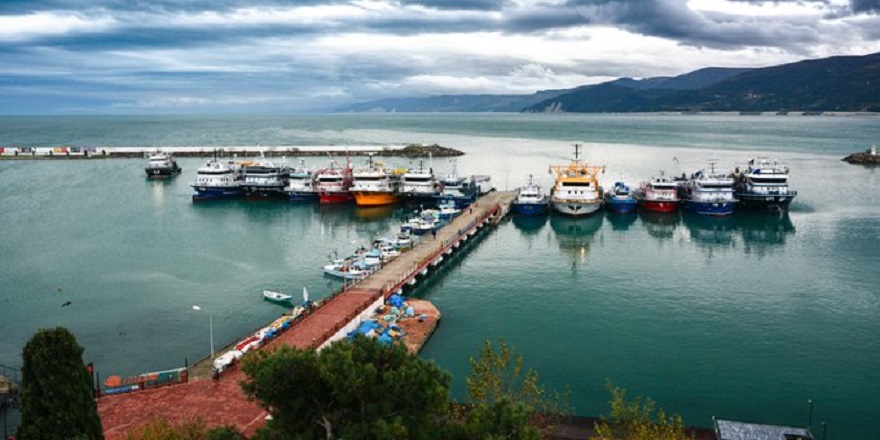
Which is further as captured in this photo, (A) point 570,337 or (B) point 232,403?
(A) point 570,337

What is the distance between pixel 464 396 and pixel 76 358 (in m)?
18.9

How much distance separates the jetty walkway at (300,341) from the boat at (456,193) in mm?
17217

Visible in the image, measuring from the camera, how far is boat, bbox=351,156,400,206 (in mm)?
88188

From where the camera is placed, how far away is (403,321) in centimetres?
4159

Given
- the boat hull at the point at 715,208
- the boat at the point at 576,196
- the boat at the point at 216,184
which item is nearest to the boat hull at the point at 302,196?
the boat at the point at 216,184

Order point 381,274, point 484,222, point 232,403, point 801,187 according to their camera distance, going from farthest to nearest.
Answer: point 801,187
point 484,222
point 381,274
point 232,403

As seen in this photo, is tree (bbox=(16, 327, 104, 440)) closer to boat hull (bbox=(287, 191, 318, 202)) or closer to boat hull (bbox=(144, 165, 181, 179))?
boat hull (bbox=(287, 191, 318, 202))

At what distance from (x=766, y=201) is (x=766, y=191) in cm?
132

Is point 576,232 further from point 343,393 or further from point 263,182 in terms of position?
point 343,393

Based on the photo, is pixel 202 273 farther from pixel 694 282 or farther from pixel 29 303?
pixel 694 282

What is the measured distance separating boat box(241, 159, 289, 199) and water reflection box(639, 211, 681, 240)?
52009mm

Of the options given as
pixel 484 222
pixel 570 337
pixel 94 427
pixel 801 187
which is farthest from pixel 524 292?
pixel 801 187

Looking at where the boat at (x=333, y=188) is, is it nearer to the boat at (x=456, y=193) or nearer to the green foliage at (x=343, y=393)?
the boat at (x=456, y=193)

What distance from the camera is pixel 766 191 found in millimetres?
82062
